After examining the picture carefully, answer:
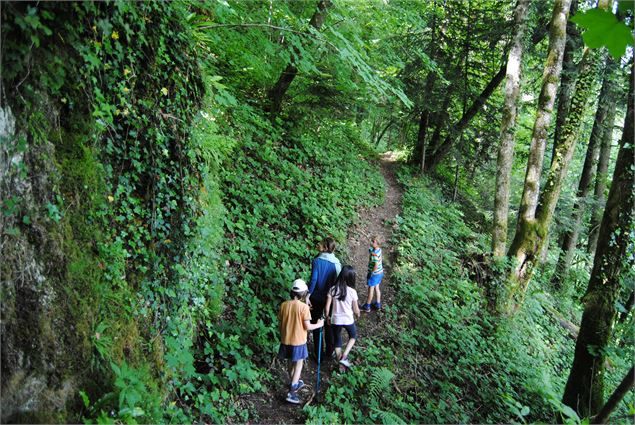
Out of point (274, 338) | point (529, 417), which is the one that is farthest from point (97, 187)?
point (529, 417)

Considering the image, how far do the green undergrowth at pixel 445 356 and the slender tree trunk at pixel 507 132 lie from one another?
1.33 m

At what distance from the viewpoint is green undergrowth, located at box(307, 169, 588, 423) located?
6.20 metres

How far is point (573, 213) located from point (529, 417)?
31.0 feet

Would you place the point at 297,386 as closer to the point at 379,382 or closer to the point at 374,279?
the point at 379,382

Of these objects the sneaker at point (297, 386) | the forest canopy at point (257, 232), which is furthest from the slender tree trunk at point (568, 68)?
the sneaker at point (297, 386)

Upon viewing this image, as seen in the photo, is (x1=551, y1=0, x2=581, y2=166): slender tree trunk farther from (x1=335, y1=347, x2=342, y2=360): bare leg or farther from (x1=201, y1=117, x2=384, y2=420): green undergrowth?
(x1=335, y1=347, x2=342, y2=360): bare leg

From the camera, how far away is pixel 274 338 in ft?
20.8

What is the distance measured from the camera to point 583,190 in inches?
571

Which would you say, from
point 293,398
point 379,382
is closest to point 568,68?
point 379,382

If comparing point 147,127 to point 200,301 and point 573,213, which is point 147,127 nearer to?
point 200,301

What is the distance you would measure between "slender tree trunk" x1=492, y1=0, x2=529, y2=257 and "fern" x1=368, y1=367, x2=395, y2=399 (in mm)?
5216

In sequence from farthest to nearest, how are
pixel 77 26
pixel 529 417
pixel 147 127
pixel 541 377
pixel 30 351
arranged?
1. pixel 541 377
2. pixel 529 417
3. pixel 147 127
4. pixel 77 26
5. pixel 30 351

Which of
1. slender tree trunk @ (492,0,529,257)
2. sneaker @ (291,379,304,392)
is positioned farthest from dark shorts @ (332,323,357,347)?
slender tree trunk @ (492,0,529,257)

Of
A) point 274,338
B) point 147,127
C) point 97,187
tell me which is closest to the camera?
point 97,187
